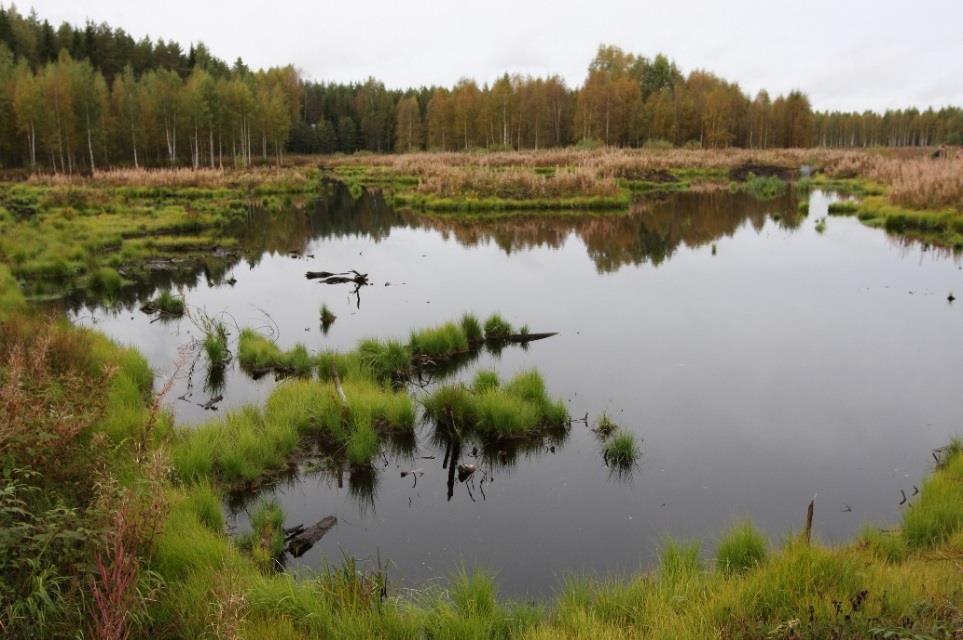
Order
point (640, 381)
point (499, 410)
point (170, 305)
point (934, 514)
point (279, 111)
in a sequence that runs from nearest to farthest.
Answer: point (934, 514)
point (499, 410)
point (640, 381)
point (170, 305)
point (279, 111)

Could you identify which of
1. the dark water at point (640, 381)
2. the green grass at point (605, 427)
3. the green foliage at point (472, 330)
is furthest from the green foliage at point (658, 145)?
the green grass at point (605, 427)

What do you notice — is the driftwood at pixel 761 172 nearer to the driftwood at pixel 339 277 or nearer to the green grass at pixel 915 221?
the green grass at pixel 915 221

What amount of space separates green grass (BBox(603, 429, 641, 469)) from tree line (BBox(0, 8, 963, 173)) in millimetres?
63280

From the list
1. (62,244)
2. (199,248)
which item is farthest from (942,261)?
(62,244)

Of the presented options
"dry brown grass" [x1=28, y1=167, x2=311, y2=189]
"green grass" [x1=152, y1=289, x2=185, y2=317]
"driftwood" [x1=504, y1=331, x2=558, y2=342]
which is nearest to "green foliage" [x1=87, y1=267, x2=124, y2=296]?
"green grass" [x1=152, y1=289, x2=185, y2=317]

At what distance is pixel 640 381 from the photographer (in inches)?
408

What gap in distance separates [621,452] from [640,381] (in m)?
2.66

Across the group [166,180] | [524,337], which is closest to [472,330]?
[524,337]

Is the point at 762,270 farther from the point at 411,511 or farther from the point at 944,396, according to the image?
the point at 411,511

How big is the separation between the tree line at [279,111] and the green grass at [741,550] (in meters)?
65.6

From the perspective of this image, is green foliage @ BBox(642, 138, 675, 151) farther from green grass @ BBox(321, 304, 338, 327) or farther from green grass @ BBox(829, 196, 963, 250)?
green grass @ BBox(321, 304, 338, 327)

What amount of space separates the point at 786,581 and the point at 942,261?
19.2 m

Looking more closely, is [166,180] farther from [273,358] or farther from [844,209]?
[844,209]

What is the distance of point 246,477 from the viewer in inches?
287
